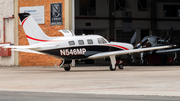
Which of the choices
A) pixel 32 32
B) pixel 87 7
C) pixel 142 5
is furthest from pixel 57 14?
pixel 142 5

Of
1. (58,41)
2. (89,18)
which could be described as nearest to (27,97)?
(58,41)

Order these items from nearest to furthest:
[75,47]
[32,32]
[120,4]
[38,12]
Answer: [32,32], [75,47], [38,12], [120,4]

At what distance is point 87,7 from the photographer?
40938 millimetres

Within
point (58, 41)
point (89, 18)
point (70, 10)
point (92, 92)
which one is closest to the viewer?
point (92, 92)

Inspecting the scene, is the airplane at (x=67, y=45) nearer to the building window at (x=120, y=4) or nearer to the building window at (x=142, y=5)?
the building window at (x=120, y=4)

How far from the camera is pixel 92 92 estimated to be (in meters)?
10.4

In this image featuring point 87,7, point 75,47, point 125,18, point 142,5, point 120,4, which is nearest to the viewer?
point 75,47

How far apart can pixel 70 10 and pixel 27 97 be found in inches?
735

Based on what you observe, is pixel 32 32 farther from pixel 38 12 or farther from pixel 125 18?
pixel 125 18

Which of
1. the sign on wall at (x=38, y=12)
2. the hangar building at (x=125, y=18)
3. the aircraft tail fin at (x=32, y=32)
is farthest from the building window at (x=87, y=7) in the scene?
the aircraft tail fin at (x=32, y=32)

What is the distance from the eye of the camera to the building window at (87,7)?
40969 mm

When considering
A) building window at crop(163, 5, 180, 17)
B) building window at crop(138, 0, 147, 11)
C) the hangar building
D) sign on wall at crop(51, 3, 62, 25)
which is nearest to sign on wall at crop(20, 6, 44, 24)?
sign on wall at crop(51, 3, 62, 25)

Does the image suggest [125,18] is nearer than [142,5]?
Yes

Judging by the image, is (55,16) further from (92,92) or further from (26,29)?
(92,92)
